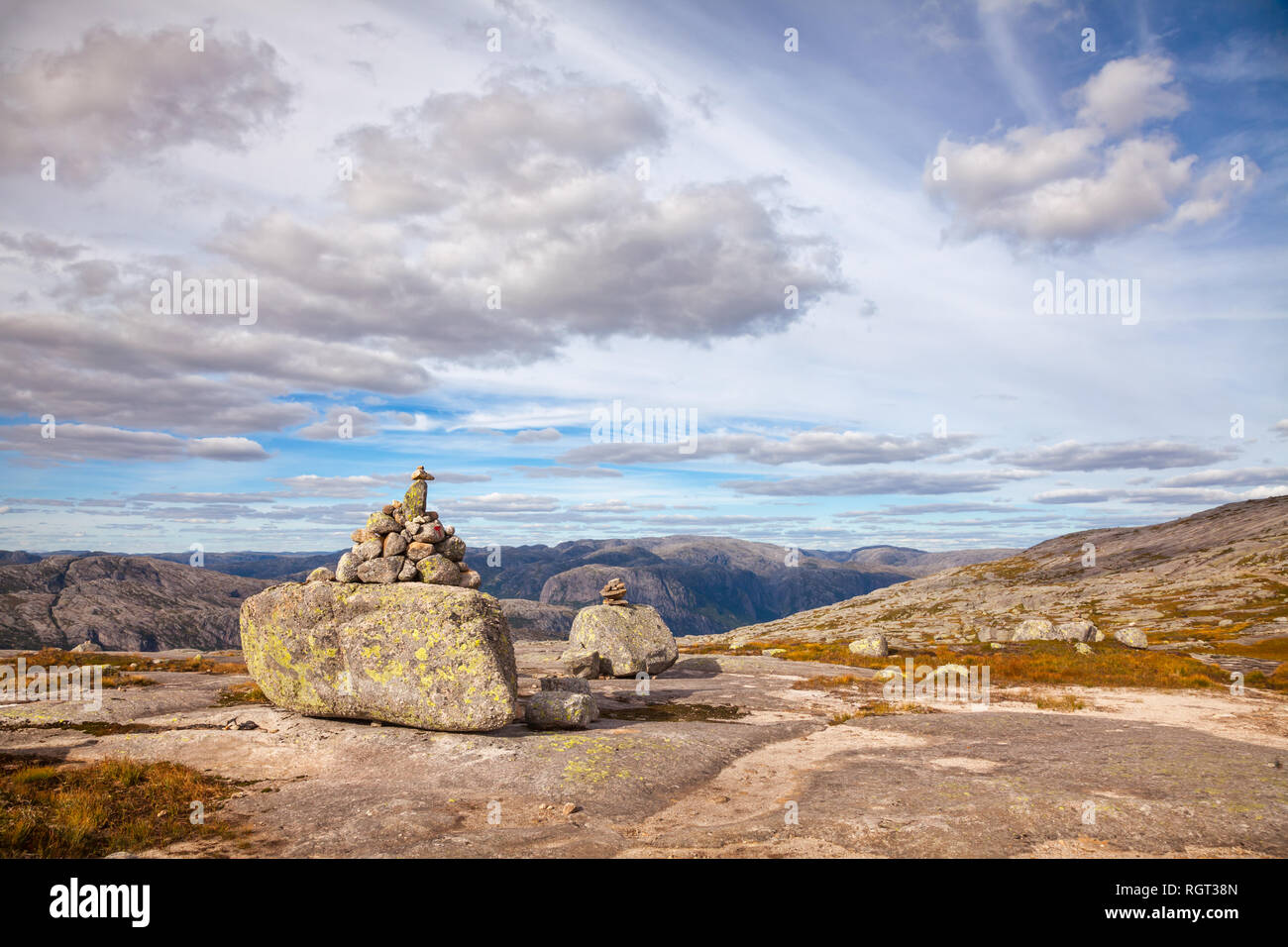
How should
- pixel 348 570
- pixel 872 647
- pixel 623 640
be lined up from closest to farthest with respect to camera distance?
pixel 348 570
pixel 623 640
pixel 872 647

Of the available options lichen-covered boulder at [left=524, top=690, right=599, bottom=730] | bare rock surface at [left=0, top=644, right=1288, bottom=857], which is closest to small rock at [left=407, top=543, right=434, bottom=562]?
bare rock surface at [left=0, top=644, right=1288, bottom=857]

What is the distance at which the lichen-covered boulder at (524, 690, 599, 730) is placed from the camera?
80.1ft

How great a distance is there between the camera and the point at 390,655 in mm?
22188

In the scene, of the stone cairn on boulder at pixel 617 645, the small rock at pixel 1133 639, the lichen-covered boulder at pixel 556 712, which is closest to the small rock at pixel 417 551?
the lichen-covered boulder at pixel 556 712

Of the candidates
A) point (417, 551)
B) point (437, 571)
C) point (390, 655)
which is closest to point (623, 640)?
point (437, 571)

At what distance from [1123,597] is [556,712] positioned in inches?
6032

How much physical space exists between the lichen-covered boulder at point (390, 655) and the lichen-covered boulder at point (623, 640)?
17.5 meters

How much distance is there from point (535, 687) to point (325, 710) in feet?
44.3

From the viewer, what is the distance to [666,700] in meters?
32.8

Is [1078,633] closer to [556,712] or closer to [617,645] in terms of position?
[617,645]

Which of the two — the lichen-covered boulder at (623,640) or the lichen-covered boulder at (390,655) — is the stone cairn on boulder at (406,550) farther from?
the lichen-covered boulder at (623,640)

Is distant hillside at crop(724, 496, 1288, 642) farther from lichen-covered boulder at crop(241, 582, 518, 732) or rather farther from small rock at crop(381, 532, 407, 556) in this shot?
small rock at crop(381, 532, 407, 556)

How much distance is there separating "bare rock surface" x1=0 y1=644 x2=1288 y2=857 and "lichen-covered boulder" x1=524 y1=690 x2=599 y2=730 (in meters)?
0.63
